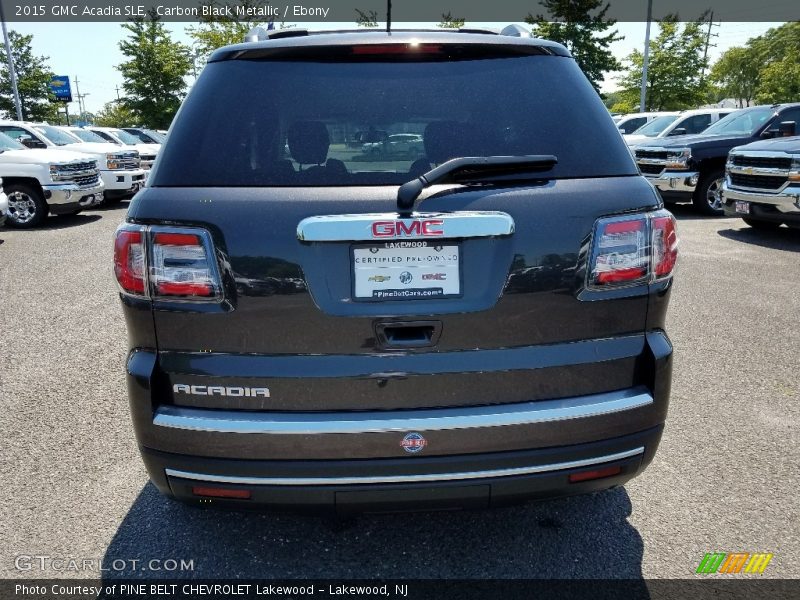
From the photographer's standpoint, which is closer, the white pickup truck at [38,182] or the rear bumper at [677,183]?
the white pickup truck at [38,182]

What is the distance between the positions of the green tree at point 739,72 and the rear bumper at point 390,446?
76.8 m

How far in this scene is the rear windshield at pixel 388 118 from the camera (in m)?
2.00

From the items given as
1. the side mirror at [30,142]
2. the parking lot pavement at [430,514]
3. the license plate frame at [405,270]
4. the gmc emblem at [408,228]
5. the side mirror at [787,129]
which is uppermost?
the side mirror at [787,129]

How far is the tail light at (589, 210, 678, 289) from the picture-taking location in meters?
1.92

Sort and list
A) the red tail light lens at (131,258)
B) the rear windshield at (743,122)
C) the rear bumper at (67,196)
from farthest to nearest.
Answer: the rear windshield at (743,122)
the rear bumper at (67,196)
the red tail light lens at (131,258)

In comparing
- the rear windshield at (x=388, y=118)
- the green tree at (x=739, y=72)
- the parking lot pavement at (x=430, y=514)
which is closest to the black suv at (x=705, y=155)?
the parking lot pavement at (x=430, y=514)

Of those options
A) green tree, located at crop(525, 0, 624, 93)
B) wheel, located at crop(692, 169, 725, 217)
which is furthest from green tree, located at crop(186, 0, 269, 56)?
wheel, located at crop(692, 169, 725, 217)

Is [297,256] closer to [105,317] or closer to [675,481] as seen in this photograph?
[675,481]

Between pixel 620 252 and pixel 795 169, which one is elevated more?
pixel 620 252

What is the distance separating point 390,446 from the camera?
186cm

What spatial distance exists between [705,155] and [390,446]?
458 inches

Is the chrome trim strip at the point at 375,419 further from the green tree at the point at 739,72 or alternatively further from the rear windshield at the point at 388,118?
the green tree at the point at 739,72

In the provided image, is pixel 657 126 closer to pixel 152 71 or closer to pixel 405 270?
pixel 405 270

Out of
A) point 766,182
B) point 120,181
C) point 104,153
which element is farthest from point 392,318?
point 120,181
